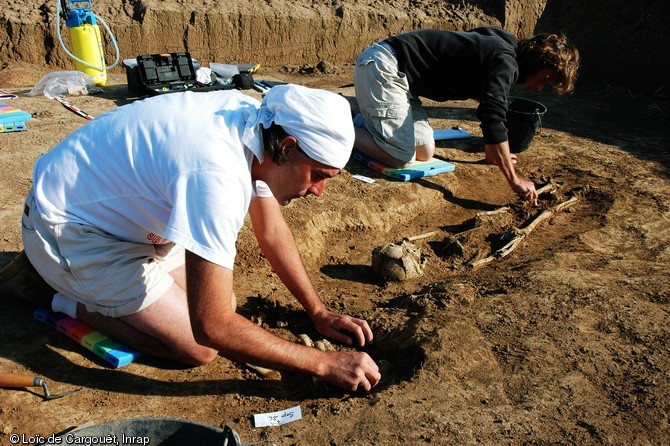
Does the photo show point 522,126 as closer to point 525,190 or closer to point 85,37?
point 525,190

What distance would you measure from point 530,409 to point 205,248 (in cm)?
149

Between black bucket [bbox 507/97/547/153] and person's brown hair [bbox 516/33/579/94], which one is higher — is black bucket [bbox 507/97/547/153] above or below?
below

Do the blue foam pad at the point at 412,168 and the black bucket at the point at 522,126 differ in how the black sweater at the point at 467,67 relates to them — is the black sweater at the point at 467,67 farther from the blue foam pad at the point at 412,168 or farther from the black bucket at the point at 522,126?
the black bucket at the point at 522,126

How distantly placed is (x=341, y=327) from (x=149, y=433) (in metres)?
1.16

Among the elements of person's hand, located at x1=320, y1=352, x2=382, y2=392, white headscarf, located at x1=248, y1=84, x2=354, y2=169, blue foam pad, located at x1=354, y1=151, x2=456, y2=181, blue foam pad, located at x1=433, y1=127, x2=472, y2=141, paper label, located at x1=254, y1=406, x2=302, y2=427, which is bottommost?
blue foam pad, located at x1=433, y1=127, x2=472, y2=141

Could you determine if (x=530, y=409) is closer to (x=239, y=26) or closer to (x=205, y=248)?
(x=205, y=248)

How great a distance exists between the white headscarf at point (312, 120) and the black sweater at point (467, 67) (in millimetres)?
2685

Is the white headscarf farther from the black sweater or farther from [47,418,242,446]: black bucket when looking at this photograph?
the black sweater

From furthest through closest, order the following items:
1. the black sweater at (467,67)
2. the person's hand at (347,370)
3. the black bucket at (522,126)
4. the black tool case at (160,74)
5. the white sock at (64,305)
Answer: the black tool case at (160,74) → the black bucket at (522,126) → the black sweater at (467,67) → the white sock at (64,305) → the person's hand at (347,370)

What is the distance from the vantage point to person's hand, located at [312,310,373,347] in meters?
3.04

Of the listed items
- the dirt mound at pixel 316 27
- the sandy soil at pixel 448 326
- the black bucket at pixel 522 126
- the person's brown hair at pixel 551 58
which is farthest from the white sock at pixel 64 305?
the dirt mound at pixel 316 27

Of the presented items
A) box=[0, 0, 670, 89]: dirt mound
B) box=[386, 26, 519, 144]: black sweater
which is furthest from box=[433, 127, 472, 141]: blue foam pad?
box=[0, 0, 670, 89]: dirt mound

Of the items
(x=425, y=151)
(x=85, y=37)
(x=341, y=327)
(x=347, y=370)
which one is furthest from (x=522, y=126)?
(x=85, y=37)

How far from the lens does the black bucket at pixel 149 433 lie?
6.77 feet
